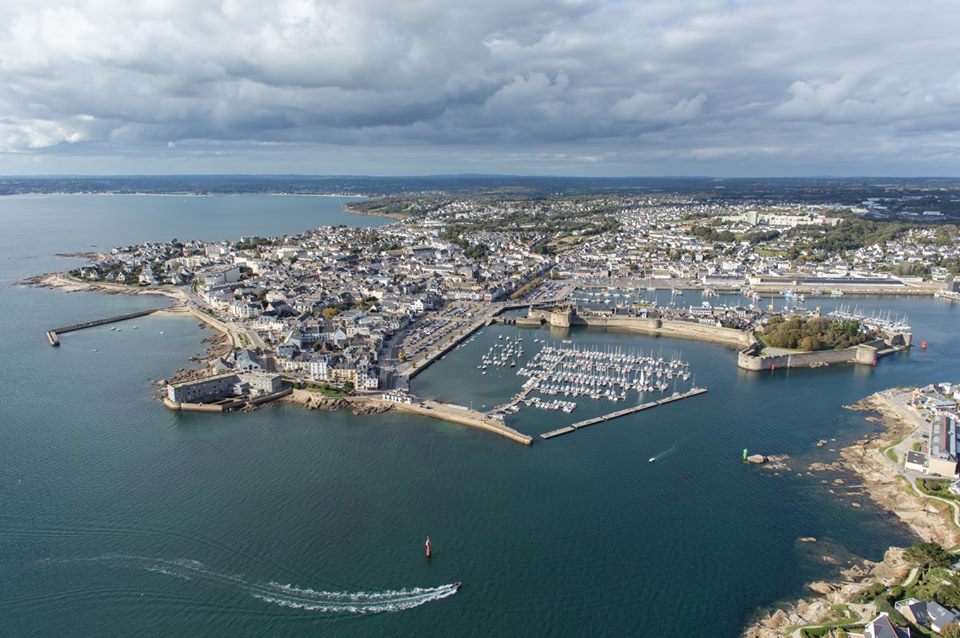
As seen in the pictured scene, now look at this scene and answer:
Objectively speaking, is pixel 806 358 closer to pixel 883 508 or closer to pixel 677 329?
pixel 677 329

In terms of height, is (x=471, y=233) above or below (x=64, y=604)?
above

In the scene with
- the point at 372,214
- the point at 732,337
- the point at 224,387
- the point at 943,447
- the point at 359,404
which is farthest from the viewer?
the point at 372,214

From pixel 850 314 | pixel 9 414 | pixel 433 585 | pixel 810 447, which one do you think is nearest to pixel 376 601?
pixel 433 585

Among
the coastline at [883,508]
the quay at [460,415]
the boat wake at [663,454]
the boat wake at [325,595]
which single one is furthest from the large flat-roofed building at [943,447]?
the boat wake at [325,595]

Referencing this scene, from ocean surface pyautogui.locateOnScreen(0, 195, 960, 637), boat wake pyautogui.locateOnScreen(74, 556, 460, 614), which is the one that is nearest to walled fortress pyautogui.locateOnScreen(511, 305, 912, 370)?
ocean surface pyautogui.locateOnScreen(0, 195, 960, 637)

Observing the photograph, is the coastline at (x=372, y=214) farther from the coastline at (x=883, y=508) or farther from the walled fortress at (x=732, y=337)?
the coastline at (x=883, y=508)

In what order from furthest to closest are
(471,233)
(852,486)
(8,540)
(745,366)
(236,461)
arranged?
(471,233) → (745,366) → (236,461) → (852,486) → (8,540)

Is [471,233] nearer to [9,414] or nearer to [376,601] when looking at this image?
[9,414]

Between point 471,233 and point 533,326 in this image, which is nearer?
point 533,326

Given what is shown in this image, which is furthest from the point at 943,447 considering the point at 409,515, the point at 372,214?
the point at 372,214
